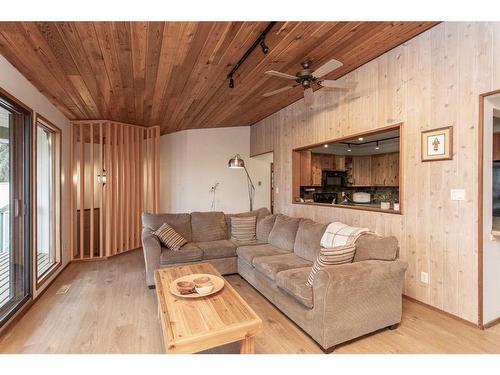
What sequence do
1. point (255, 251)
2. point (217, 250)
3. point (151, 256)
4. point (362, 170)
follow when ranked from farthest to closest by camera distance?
1. point (362, 170)
2. point (217, 250)
3. point (255, 251)
4. point (151, 256)

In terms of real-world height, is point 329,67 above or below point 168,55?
below

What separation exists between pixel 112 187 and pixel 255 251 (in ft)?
10.3

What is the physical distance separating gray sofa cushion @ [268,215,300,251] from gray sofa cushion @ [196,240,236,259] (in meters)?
0.58

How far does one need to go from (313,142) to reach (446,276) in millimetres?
2487

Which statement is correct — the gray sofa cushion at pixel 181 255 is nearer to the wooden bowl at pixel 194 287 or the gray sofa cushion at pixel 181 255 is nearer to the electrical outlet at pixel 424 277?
the wooden bowl at pixel 194 287

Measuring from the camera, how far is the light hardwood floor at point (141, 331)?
2100 millimetres

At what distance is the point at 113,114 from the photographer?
4.59 metres

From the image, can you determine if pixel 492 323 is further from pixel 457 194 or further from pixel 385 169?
pixel 385 169

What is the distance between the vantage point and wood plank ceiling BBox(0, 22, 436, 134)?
7.06 ft

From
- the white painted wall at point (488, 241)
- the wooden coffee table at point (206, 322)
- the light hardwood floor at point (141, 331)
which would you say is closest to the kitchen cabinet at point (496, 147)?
the white painted wall at point (488, 241)

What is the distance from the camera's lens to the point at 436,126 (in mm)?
2648

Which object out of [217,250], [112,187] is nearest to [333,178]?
[217,250]
